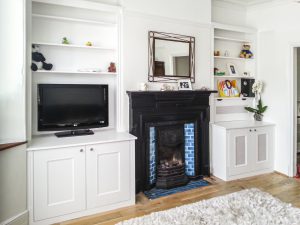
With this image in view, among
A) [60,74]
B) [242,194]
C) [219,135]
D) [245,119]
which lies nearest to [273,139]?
[245,119]

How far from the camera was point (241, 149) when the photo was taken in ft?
12.3

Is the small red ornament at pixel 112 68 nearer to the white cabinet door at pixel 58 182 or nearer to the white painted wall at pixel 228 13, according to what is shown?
the white cabinet door at pixel 58 182

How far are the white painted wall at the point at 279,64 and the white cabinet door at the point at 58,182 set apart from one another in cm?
317

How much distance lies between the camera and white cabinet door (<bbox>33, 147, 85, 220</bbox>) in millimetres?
2439

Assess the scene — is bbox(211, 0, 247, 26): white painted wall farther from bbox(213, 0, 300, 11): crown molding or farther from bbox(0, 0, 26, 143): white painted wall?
bbox(0, 0, 26, 143): white painted wall

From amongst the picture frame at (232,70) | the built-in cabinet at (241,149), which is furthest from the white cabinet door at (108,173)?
the picture frame at (232,70)

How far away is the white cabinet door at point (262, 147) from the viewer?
3859 mm

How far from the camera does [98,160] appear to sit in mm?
2697

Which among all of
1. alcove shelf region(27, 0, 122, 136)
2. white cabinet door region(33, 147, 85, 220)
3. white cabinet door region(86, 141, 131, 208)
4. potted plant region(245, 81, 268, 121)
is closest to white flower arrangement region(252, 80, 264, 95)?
potted plant region(245, 81, 268, 121)

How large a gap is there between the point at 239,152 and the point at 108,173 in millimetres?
2100

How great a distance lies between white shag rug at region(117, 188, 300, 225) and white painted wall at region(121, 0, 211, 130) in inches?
48.7

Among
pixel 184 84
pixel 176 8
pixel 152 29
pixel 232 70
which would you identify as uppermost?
pixel 176 8

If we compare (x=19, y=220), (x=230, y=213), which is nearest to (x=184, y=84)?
(x=230, y=213)

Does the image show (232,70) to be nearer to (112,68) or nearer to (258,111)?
(258,111)
